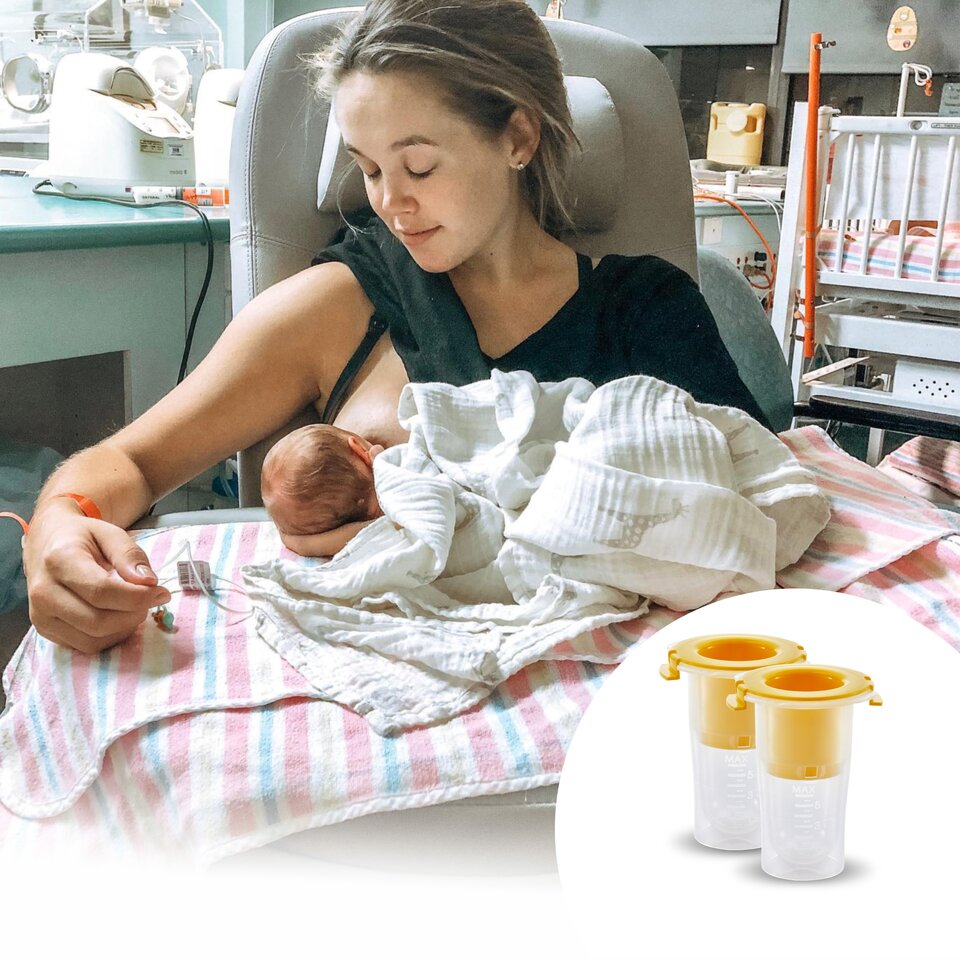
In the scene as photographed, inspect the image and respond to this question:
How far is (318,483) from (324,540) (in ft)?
0.15

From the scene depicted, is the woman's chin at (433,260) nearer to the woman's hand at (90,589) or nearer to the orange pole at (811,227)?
the woman's hand at (90,589)

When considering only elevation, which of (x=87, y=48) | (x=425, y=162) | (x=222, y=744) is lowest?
(x=222, y=744)

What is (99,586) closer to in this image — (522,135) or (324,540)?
(324,540)

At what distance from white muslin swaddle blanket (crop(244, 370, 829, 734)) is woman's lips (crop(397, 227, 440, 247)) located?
19 cm

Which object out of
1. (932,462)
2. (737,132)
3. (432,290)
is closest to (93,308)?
(432,290)

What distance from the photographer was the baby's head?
81 cm

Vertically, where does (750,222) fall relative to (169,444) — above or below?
above

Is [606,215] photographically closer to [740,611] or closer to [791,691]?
[740,611]

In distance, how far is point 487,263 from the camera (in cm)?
98

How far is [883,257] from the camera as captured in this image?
2203 millimetres

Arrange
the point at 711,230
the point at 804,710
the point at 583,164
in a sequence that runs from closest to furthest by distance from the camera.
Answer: the point at 804,710
the point at 583,164
the point at 711,230

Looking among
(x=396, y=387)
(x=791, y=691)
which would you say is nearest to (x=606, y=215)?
(x=396, y=387)

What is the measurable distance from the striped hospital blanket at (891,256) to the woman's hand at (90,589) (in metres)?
1.87

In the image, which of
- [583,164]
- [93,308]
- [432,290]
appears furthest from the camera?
[93,308]
